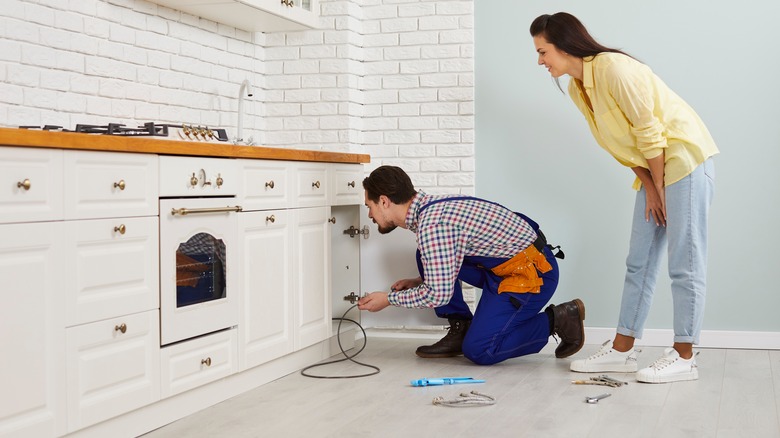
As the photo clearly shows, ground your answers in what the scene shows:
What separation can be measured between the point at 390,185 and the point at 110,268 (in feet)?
4.57

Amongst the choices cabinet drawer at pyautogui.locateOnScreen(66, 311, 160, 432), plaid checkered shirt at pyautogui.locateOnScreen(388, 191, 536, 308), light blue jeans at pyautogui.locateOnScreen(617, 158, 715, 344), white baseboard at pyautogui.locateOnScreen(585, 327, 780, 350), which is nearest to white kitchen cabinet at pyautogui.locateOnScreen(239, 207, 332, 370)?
plaid checkered shirt at pyautogui.locateOnScreen(388, 191, 536, 308)

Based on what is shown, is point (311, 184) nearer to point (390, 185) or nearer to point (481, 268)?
point (390, 185)

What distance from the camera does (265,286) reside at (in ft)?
11.4

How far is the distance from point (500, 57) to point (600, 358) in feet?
5.28

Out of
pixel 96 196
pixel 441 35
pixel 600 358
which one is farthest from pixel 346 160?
pixel 96 196

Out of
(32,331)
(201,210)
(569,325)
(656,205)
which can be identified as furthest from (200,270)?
(656,205)

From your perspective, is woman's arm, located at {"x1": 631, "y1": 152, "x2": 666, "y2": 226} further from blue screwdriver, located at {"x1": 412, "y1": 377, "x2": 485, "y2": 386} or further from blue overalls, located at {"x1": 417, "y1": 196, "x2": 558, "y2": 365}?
blue screwdriver, located at {"x1": 412, "y1": 377, "x2": 485, "y2": 386}

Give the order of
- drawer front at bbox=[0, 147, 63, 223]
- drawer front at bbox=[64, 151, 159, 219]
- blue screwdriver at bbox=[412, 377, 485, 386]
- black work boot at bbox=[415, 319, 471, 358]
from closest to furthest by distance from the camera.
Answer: drawer front at bbox=[0, 147, 63, 223], drawer front at bbox=[64, 151, 159, 219], blue screwdriver at bbox=[412, 377, 485, 386], black work boot at bbox=[415, 319, 471, 358]

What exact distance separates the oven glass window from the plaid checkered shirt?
780 millimetres

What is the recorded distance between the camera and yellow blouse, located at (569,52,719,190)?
345 centimetres

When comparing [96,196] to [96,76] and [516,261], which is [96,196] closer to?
[96,76]

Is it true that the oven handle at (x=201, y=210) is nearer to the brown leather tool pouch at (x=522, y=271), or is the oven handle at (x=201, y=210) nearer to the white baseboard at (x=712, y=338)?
the brown leather tool pouch at (x=522, y=271)

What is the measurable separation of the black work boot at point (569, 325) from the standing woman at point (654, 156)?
0.20 m

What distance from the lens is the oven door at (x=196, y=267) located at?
9.41 ft
